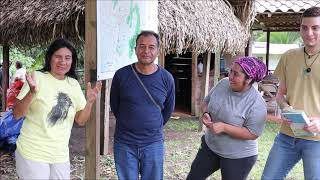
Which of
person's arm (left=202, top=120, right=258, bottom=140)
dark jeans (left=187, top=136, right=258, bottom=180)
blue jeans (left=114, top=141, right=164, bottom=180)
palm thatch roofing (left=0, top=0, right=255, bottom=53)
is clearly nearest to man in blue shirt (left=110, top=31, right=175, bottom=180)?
blue jeans (left=114, top=141, right=164, bottom=180)

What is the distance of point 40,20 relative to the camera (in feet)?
19.7

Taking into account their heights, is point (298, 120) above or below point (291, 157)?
above

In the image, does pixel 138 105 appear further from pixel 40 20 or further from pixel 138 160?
pixel 40 20

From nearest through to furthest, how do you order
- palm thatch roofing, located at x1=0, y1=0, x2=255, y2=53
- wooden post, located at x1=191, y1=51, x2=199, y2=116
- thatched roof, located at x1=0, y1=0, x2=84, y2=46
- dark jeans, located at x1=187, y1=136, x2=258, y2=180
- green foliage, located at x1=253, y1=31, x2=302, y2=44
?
dark jeans, located at x1=187, y1=136, x2=258, y2=180, thatched roof, located at x1=0, y1=0, x2=84, y2=46, palm thatch roofing, located at x1=0, y1=0, x2=255, y2=53, wooden post, located at x1=191, y1=51, x2=199, y2=116, green foliage, located at x1=253, y1=31, x2=302, y2=44

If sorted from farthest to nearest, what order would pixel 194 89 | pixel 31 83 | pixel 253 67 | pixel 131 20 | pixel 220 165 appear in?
pixel 194 89, pixel 131 20, pixel 220 165, pixel 253 67, pixel 31 83

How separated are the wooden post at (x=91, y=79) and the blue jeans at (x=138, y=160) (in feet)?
0.56

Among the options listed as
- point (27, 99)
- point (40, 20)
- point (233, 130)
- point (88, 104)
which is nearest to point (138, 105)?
point (88, 104)

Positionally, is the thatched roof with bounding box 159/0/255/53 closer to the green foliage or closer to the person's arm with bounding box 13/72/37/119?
the person's arm with bounding box 13/72/37/119

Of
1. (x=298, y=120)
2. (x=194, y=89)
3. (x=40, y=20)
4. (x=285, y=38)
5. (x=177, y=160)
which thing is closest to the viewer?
(x=298, y=120)

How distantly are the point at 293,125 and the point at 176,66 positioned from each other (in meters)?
9.65

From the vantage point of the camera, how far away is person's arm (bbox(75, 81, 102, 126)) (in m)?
2.90

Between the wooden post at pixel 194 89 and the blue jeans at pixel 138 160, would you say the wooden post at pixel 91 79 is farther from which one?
the wooden post at pixel 194 89

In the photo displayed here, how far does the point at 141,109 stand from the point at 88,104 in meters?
0.40

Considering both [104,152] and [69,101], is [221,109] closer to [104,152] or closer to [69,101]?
[69,101]
